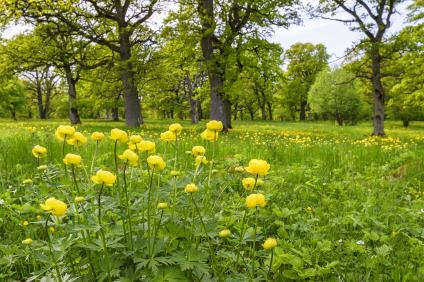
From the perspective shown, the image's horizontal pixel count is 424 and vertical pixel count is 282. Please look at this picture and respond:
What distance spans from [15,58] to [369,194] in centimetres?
2120

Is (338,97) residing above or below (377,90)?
above

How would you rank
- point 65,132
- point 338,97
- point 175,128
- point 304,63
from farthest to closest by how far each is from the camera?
point 304,63 < point 338,97 < point 175,128 < point 65,132

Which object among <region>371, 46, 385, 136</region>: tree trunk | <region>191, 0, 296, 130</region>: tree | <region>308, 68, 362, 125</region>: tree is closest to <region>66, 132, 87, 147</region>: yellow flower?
<region>191, 0, 296, 130</region>: tree

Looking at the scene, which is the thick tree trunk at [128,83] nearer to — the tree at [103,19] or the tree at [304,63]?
the tree at [103,19]

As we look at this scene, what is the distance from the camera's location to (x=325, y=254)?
8.39ft

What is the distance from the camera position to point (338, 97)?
1661 inches

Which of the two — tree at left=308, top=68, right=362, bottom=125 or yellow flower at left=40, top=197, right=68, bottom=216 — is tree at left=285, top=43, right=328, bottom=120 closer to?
tree at left=308, top=68, right=362, bottom=125

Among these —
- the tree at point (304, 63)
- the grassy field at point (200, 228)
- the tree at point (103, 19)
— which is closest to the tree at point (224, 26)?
the tree at point (103, 19)

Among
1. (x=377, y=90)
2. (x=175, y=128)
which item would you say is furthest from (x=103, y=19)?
(x=175, y=128)

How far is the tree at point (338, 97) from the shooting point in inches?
1644

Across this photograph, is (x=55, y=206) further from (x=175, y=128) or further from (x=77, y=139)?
(x=175, y=128)

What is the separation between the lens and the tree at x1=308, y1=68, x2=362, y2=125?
41.8 m

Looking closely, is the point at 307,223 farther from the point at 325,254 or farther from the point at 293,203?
the point at 293,203

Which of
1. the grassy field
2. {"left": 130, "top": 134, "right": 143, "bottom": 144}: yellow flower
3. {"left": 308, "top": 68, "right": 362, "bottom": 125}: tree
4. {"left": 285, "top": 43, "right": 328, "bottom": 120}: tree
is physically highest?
{"left": 285, "top": 43, "right": 328, "bottom": 120}: tree
